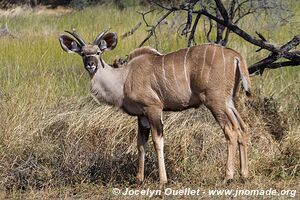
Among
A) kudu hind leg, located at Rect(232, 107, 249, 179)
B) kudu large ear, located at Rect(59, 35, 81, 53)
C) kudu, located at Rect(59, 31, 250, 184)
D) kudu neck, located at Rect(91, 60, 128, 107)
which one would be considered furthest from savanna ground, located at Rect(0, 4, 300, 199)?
kudu large ear, located at Rect(59, 35, 81, 53)

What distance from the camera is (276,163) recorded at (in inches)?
220

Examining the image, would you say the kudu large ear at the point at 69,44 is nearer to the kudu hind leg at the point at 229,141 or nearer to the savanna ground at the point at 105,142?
the savanna ground at the point at 105,142

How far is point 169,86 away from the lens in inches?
207

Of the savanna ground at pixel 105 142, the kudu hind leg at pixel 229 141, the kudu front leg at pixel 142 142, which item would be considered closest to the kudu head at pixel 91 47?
the kudu front leg at pixel 142 142

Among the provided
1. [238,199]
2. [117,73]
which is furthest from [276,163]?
[117,73]

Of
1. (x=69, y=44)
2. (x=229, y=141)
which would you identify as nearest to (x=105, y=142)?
(x=69, y=44)

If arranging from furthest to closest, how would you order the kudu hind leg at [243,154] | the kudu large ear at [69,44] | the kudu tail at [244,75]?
the kudu large ear at [69,44], the kudu hind leg at [243,154], the kudu tail at [244,75]

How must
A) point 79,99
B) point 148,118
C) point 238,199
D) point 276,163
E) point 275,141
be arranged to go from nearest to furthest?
1. point 238,199
2. point 148,118
3. point 276,163
4. point 275,141
5. point 79,99

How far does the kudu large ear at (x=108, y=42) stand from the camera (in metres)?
5.43

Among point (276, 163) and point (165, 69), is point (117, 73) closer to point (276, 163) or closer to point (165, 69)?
point (165, 69)

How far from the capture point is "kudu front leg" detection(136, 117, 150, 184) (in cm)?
538

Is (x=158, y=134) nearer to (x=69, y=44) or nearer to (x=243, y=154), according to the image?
(x=243, y=154)

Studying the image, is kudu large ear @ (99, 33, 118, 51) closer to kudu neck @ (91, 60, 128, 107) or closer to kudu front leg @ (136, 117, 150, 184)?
kudu neck @ (91, 60, 128, 107)

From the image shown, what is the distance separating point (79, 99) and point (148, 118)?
176cm
